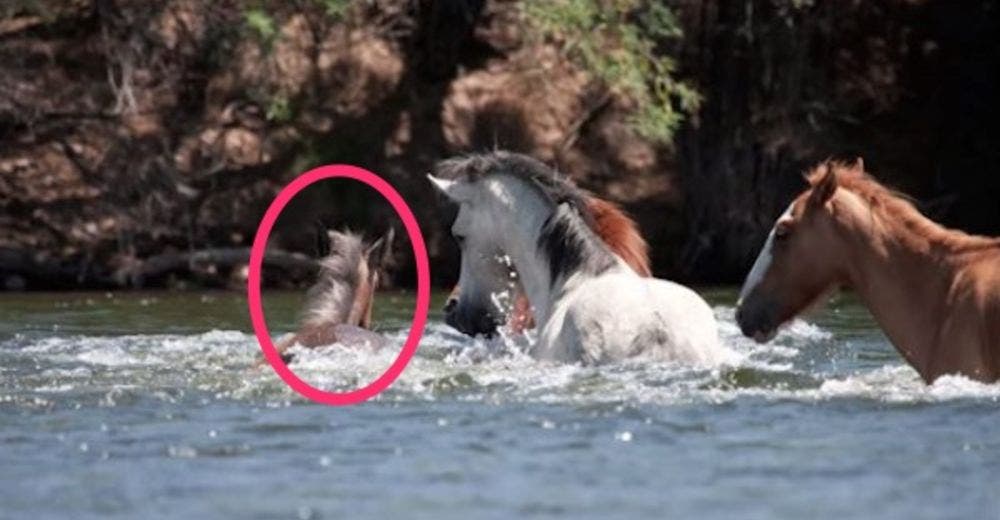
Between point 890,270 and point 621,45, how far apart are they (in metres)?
10.6

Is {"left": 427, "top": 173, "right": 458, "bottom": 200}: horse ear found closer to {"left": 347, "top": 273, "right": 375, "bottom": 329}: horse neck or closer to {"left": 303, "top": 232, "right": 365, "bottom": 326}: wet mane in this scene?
{"left": 303, "top": 232, "right": 365, "bottom": 326}: wet mane

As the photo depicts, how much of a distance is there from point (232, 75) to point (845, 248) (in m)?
11.6

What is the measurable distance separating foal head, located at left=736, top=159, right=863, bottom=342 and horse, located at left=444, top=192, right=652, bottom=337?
3.66 ft

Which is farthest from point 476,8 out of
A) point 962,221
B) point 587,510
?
point 587,510

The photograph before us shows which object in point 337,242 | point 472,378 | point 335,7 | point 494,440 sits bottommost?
point 472,378

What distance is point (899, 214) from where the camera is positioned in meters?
10.2

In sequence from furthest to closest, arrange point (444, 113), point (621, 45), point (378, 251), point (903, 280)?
1. point (444, 113)
2. point (621, 45)
3. point (378, 251)
4. point (903, 280)

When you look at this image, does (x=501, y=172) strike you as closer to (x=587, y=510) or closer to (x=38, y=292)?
(x=587, y=510)

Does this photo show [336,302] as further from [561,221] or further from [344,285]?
[561,221]

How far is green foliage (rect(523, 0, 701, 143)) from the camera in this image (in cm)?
2022

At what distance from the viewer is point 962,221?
73.4ft

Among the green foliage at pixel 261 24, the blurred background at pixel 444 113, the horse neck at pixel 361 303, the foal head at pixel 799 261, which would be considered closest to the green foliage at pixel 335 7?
the blurred background at pixel 444 113

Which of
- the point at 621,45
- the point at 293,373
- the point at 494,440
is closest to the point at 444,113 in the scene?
the point at 621,45

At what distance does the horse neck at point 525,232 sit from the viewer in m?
11.3
